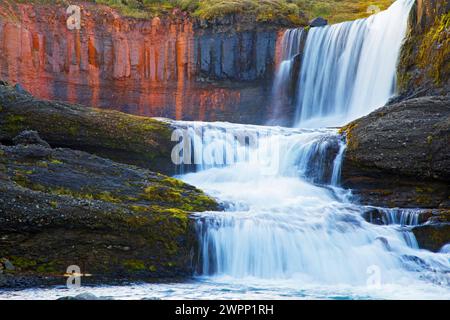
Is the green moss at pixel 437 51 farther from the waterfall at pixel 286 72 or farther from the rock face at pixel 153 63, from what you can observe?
the rock face at pixel 153 63

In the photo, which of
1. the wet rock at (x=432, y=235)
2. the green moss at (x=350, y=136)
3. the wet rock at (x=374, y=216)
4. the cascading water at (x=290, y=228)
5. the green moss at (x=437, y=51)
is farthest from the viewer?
the green moss at (x=437, y=51)

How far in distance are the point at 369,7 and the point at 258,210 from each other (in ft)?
67.4

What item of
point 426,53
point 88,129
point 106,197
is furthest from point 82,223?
point 426,53

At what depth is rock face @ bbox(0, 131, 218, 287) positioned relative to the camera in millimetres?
8836

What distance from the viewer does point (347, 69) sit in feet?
72.1

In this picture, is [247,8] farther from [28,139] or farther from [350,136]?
[28,139]

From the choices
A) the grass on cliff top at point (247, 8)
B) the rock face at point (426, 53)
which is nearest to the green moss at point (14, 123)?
the rock face at point (426, 53)

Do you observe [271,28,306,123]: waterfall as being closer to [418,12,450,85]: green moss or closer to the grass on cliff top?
the grass on cliff top

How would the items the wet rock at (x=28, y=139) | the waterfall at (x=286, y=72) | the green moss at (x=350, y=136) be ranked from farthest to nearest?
the waterfall at (x=286, y=72) → the green moss at (x=350, y=136) → the wet rock at (x=28, y=139)

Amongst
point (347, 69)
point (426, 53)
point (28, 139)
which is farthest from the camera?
point (347, 69)

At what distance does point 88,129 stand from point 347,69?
1179 centimetres

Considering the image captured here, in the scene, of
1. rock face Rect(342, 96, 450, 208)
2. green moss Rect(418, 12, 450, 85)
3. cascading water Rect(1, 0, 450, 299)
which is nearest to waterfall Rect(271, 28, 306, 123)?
cascading water Rect(1, 0, 450, 299)

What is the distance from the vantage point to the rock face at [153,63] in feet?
80.8

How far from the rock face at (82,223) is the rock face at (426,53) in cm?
892
